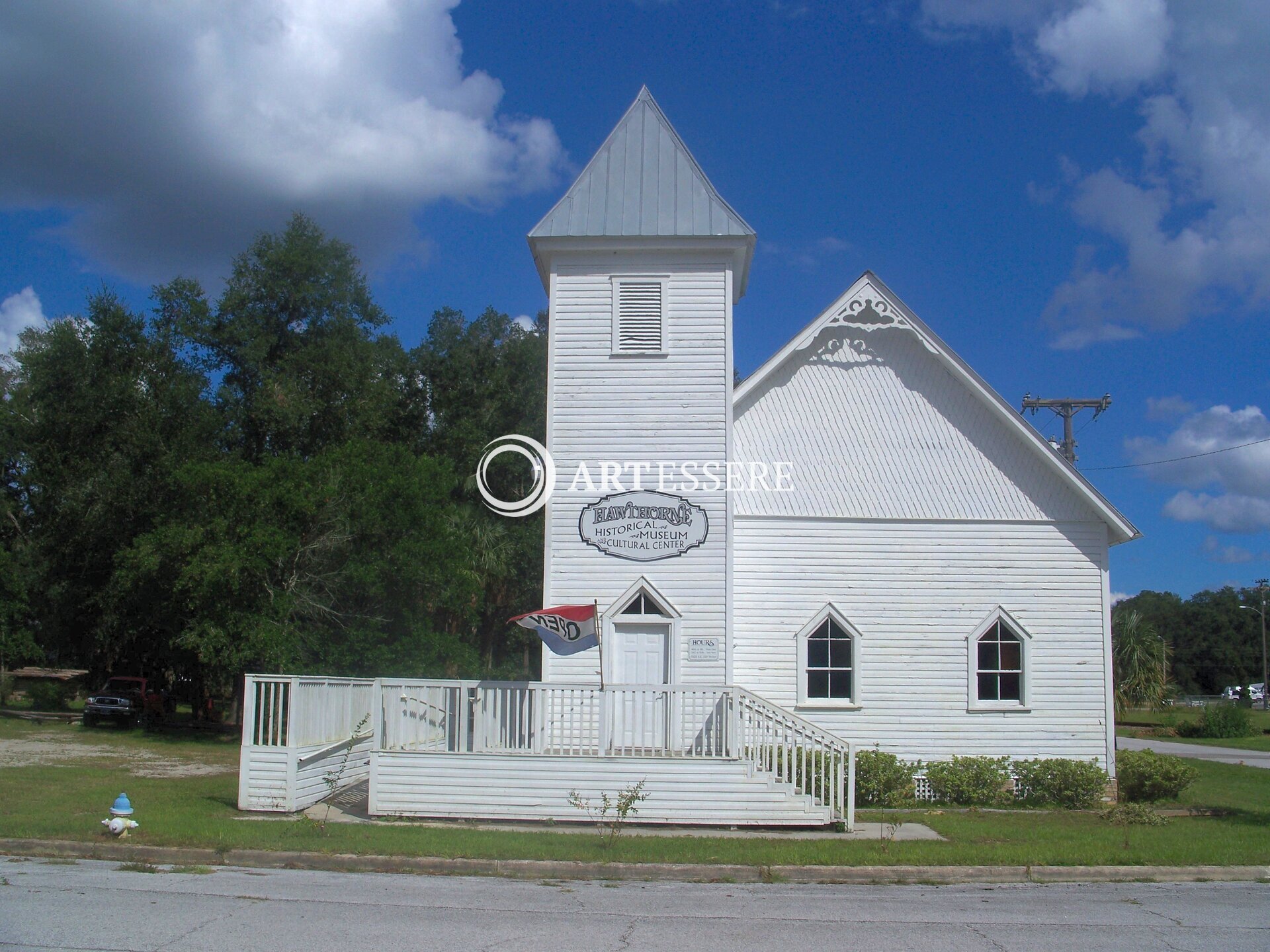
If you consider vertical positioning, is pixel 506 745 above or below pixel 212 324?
below

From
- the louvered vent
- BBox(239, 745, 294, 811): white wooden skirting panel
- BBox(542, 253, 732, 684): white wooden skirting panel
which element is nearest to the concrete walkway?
BBox(542, 253, 732, 684): white wooden skirting panel

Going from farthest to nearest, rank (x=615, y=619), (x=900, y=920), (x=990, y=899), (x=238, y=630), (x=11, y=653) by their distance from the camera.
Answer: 1. (x=11, y=653)
2. (x=238, y=630)
3. (x=615, y=619)
4. (x=990, y=899)
5. (x=900, y=920)

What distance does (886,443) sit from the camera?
18641 mm

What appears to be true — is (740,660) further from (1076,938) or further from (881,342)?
(1076,938)

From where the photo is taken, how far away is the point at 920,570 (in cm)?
1817

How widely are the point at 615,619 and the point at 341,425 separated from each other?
78.2 ft

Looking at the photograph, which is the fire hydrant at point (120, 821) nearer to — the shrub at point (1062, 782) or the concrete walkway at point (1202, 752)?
the shrub at point (1062, 782)

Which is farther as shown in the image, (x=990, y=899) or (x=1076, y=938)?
(x=990, y=899)

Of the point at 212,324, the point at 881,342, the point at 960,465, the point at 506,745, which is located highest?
the point at 212,324

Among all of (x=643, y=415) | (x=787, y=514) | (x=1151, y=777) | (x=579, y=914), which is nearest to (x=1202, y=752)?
(x=1151, y=777)

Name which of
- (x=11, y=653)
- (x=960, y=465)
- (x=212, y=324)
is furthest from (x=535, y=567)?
(x=960, y=465)

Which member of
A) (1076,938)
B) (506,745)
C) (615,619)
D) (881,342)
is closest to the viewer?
(1076,938)

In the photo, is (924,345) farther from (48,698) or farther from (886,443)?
(48,698)

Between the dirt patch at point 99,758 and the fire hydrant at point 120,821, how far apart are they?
817 centimetres
